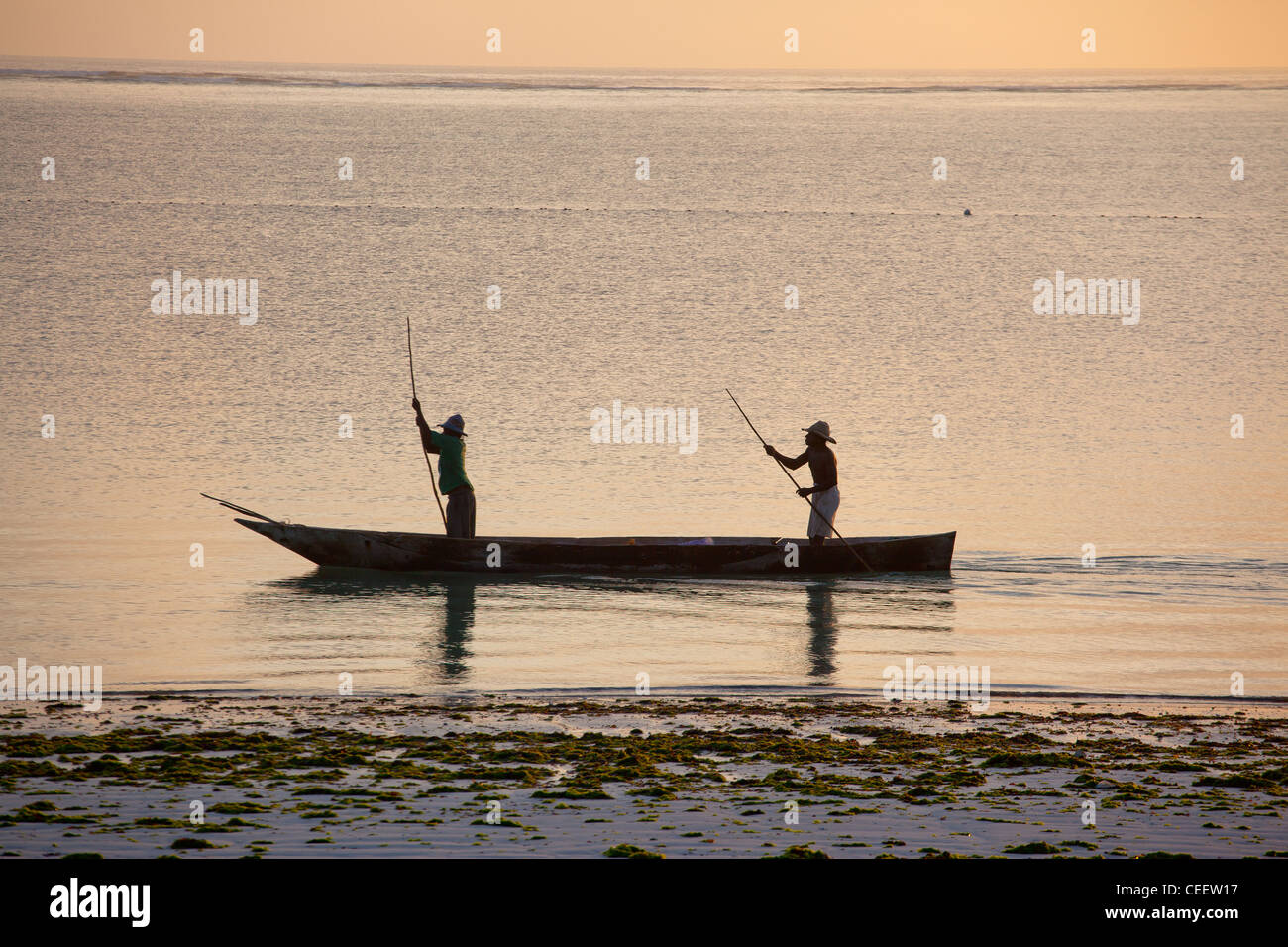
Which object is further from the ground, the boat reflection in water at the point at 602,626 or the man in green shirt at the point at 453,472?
the man in green shirt at the point at 453,472

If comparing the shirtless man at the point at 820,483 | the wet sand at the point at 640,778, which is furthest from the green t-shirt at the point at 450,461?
the wet sand at the point at 640,778

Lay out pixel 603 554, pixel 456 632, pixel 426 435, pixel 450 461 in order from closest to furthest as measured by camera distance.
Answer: pixel 456 632
pixel 426 435
pixel 450 461
pixel 603 554

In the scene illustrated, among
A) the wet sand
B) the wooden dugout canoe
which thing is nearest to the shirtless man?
the wooden dugout canoe

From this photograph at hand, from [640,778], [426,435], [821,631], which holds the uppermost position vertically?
[426,435]

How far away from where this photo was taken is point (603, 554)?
50.9 feet

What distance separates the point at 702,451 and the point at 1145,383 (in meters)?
14.8

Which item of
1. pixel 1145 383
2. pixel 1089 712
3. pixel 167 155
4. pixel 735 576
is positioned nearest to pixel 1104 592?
pixel 735 576

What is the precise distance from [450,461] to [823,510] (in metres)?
3.97

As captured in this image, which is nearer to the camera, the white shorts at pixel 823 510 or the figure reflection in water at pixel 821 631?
the figure reflection in water at pixel 821 631

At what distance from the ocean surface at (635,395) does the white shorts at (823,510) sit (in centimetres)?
67

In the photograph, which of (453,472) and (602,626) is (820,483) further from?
(453,472)

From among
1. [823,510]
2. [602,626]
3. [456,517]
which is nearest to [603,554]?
[456,517]

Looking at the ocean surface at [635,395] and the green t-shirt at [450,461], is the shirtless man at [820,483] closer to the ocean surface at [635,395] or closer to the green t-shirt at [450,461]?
the ocean surface at [635,395]

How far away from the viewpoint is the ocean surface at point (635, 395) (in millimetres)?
13133
